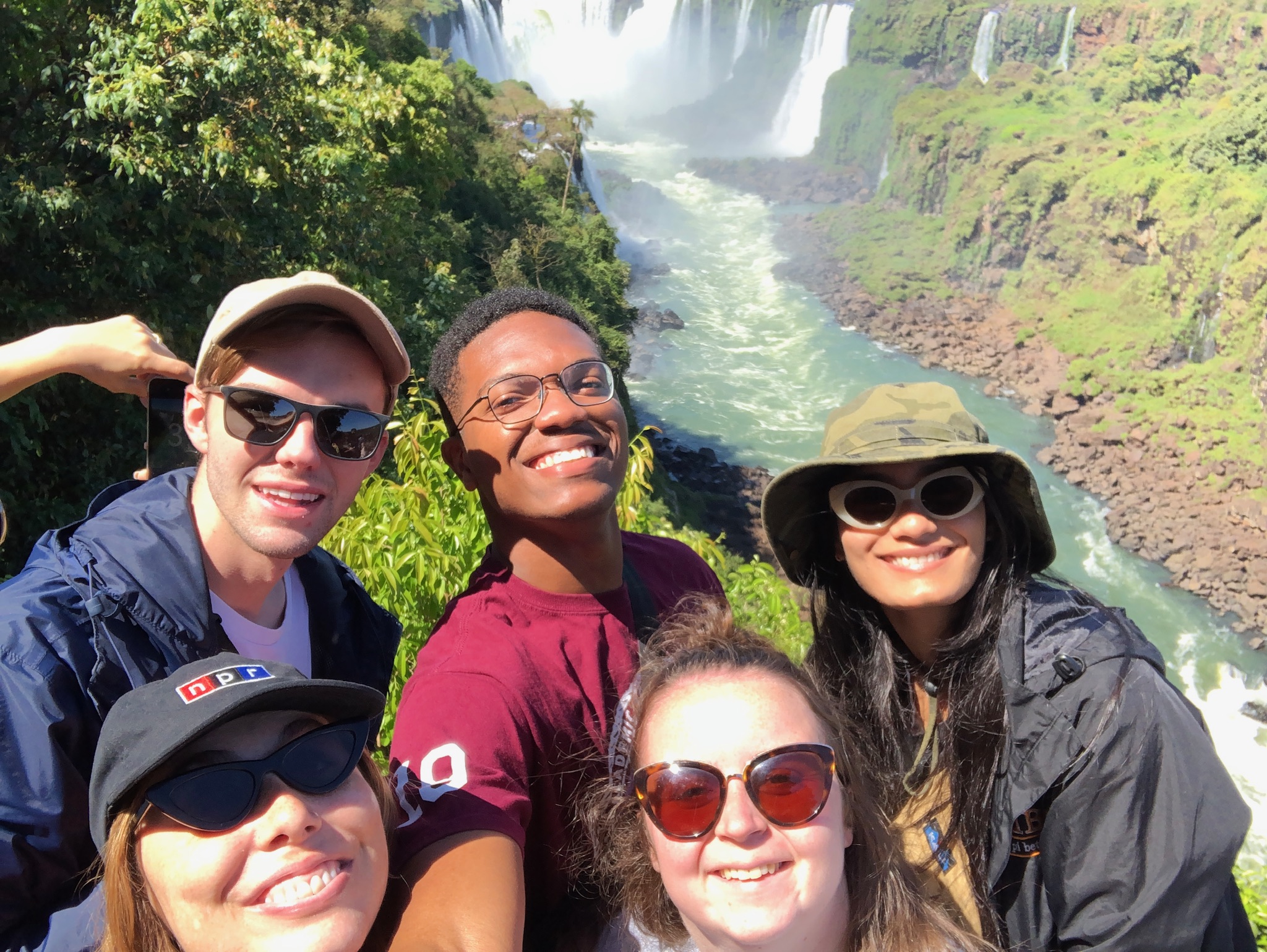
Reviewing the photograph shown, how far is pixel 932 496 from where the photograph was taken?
6.76 feet

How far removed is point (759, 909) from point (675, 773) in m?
0.25

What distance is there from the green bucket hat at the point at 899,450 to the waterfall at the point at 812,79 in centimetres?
7898

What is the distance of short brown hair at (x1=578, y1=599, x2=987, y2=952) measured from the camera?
1.66m

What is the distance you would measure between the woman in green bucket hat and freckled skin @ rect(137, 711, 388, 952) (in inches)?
49.0

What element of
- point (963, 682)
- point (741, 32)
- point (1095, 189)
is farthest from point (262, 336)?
point (741, 32)

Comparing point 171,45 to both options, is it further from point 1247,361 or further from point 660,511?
point 1247,361

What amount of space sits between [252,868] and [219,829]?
0.07 meters

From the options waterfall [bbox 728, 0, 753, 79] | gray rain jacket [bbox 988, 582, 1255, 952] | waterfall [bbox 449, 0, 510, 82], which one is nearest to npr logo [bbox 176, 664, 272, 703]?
gray rain jacket [bbox 988, 582, 1255, 952]

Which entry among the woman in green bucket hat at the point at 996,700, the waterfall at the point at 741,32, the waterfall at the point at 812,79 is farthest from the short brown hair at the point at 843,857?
the waterfall at the point at 741,32

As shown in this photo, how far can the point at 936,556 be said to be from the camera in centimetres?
206

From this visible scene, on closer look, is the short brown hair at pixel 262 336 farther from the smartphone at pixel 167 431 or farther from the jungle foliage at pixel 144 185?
the jungle foliage at pixel 144 185

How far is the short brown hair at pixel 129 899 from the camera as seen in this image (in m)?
1.25

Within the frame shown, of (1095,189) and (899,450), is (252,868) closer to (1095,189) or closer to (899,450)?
(899,450)

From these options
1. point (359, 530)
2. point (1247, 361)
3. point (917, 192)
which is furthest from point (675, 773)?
point (917, 192)
